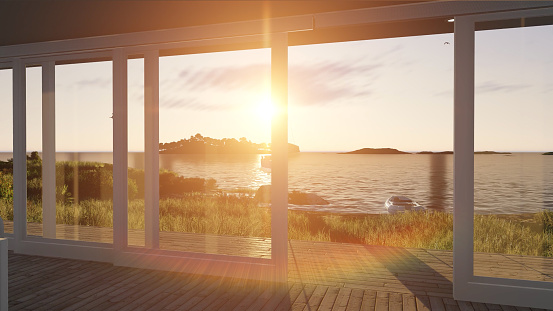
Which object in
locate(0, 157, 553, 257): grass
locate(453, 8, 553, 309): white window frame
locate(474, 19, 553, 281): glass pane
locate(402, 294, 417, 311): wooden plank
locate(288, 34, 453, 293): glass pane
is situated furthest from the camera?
locate(288, 34, 453, 293): glass pane

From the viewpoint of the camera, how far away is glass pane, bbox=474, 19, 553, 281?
22.7 feet

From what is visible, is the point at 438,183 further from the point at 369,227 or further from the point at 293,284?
the point at 293,284

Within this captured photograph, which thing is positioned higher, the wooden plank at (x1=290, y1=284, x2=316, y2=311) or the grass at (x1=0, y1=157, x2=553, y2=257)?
the wooden plank at (x1=290, y1=284, x2=316, y2=311)

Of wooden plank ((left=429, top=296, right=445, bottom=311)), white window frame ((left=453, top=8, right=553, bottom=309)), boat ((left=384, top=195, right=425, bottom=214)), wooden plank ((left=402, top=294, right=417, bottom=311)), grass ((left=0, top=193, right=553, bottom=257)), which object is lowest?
boat ((left=384, top=195, right=425, bottom=214))

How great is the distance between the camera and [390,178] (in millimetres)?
30547

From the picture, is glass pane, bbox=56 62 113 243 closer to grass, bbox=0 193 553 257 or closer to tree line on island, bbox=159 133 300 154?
grass, bbox=0 193 553 257

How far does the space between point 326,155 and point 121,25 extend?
39.0 metres

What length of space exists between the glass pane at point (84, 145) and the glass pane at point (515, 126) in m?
5.92

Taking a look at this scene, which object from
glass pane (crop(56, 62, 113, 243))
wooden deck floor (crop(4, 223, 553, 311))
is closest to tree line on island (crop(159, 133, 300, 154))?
glass pane (crop(56, 62, 113, 243))

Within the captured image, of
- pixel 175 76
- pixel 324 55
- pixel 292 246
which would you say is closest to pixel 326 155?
pixel 324 55

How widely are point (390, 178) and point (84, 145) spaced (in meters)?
25.8

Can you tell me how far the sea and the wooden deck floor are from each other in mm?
16686

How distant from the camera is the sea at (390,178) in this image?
22766mm

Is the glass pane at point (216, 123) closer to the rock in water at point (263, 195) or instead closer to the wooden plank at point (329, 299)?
the rock in water at point (263, 195)
